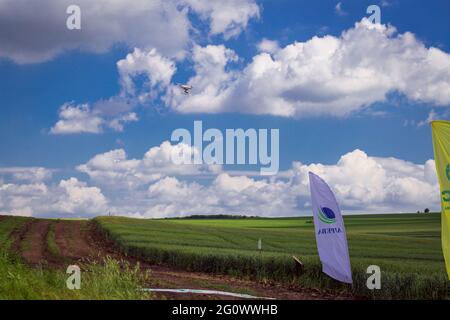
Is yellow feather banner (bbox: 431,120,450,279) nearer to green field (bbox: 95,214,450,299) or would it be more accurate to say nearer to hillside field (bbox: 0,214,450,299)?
green field (bbox: 95,214,450,299)

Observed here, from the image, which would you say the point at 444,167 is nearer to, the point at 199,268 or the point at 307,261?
the point at 307,261

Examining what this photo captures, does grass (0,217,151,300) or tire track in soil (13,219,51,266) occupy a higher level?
tire track in soil (13,219,51,266)

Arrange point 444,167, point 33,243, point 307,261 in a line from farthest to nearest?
1. point 33,243
2. point 307,261
3. point 444,167

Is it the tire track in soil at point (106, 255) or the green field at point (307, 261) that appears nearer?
the tire track in soil at point (106, 255)

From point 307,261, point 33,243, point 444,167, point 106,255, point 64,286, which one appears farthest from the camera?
point 33,243

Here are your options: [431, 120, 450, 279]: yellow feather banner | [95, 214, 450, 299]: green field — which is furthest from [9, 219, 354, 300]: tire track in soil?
[431, 120, 450, 279]: yellow feather banner

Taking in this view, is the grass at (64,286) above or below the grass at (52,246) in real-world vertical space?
below

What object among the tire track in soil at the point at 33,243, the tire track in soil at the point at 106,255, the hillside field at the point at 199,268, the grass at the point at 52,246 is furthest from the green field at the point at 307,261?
the tire track in soil at the point at 33,243

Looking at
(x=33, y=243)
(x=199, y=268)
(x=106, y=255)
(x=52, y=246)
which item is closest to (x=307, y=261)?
(x=199, y=268)

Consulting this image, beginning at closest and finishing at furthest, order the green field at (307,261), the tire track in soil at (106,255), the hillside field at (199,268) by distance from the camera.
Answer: the hillside field at (199,268)
the tire track in soil at (106,255)
the green field at (307,261)

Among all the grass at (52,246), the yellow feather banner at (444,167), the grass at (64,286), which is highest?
the yellow feather banner at (444,167)

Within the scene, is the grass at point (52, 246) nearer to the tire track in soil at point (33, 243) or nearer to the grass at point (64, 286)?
the tire track in soil at point (33, 243)

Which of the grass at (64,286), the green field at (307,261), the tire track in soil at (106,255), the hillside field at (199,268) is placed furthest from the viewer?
the green field at (307,261)
